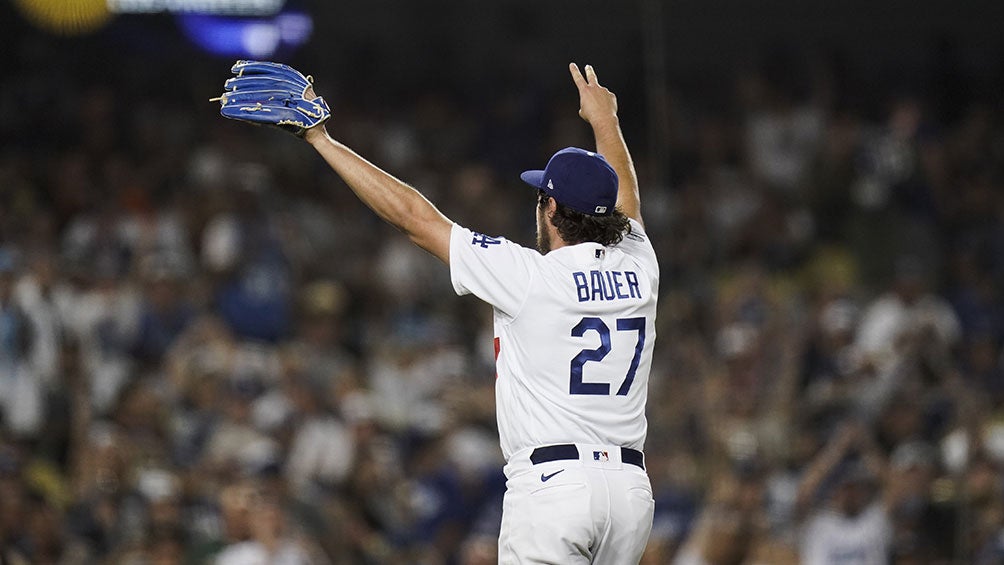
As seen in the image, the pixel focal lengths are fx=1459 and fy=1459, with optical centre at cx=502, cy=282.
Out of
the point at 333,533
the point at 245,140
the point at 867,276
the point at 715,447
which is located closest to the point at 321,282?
the point at 245,140

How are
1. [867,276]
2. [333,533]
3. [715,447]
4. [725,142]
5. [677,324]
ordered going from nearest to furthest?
[333,533], [715,447], [677,324], [867,276], [725,142]

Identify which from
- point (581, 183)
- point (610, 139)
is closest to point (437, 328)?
point (610, 139)

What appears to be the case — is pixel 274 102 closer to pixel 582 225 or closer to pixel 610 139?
pixel 582 225

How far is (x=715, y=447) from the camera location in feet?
29.8

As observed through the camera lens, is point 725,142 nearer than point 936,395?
No

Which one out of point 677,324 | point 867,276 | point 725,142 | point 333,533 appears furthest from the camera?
point 725,142

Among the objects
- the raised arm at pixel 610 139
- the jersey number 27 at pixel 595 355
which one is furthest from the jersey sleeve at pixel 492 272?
the raised arm at pixel 610 139

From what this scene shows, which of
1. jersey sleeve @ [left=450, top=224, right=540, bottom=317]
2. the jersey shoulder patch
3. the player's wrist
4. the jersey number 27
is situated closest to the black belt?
the jersey number 27

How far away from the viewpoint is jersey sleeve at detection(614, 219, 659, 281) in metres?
4.32

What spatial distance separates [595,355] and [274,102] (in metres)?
1.21

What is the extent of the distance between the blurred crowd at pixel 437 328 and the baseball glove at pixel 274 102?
367 cm

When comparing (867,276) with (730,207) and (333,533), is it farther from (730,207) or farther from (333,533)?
(333,533)

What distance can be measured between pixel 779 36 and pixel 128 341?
5.79 metres

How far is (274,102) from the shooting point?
430 centimetres
